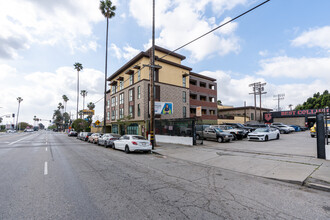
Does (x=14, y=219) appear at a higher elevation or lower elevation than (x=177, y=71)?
lower

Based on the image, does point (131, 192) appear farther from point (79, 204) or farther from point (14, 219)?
point (14, 219)

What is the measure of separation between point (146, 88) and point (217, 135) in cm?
1441

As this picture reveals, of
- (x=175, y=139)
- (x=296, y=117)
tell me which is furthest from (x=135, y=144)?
(x=296, y=117)

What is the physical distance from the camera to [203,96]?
1635 inches

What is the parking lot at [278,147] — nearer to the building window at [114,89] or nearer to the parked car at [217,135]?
the parked car at [217,135]

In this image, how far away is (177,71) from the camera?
111ft

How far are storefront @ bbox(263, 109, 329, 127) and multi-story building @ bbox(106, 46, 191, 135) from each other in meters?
26.0

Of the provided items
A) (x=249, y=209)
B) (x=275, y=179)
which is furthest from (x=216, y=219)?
(x=275, y=179)

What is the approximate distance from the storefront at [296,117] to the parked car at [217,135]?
3176 cm

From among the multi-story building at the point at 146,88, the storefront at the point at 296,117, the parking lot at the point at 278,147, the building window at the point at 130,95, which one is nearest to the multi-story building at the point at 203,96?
the multi-story building at the point at 146,88

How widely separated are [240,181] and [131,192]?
391 cm

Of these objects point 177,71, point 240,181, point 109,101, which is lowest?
point 240,181

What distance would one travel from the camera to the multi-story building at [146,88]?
29.3 metres

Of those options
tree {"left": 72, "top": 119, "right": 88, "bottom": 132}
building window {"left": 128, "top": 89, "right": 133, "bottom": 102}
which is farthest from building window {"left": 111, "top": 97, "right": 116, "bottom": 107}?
tree {"left": 72, "top": 119, "right": 88, "bottom": 132}
